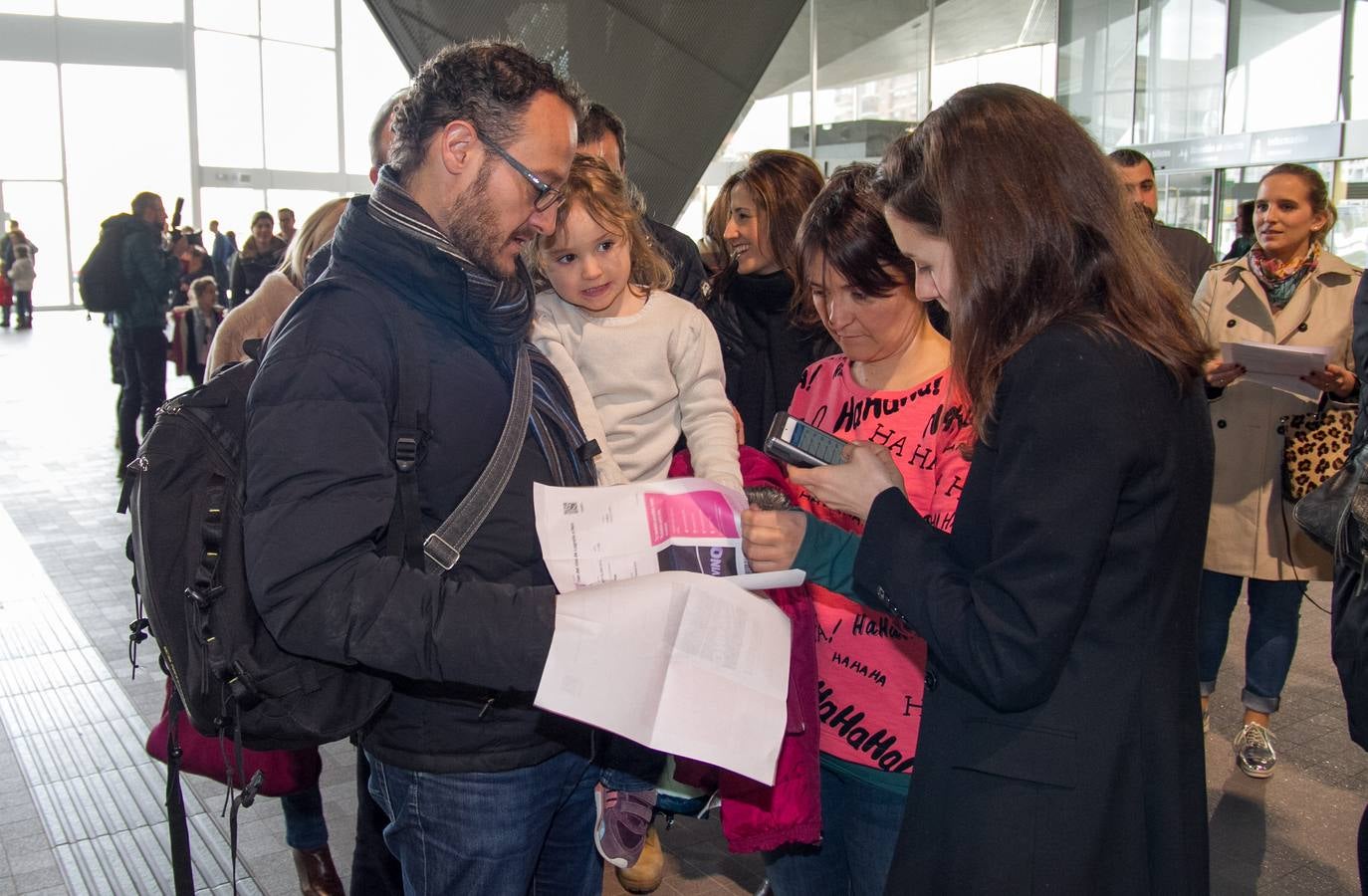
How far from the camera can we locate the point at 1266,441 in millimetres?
4062

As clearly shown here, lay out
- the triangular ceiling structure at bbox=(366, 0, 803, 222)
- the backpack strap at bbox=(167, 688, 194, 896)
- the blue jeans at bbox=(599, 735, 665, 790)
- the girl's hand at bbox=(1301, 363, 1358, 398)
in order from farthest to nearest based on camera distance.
Answer: the triangular ceiling structure at bbox=(366, 0, 803, 222) → the girl's hand at bbox=(1301, 363, 1358, 398) → the blue jeans at bbox=(599, 735, 665, 790) → the backpack strap at bbox=(167, 688, 194, 896)

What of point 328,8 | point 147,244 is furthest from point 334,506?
point 328,8

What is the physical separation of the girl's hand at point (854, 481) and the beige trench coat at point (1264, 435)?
2828 mm

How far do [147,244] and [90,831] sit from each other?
20.4ft

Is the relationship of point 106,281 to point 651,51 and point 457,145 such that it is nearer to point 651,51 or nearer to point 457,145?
point 651,51

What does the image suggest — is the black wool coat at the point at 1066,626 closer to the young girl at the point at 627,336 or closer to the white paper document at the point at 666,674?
the white paper document at the point at 666,674

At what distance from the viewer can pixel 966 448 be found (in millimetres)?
1666

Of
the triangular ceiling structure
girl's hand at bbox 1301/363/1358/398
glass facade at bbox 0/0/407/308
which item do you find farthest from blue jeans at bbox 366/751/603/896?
glass facade at bbox 0/0/407/308

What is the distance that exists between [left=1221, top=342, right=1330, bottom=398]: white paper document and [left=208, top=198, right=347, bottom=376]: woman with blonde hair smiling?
2.84 meters

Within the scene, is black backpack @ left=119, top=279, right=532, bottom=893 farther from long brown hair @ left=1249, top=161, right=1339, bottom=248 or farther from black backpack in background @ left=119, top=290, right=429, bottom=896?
long brown hair @ left=1249, top=161, right=1339, bottom=248

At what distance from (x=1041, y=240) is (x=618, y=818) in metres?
1.49

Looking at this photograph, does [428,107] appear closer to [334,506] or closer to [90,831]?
[334,506]

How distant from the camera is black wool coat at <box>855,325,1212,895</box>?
4.00 ft

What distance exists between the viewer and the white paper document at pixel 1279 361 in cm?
337
